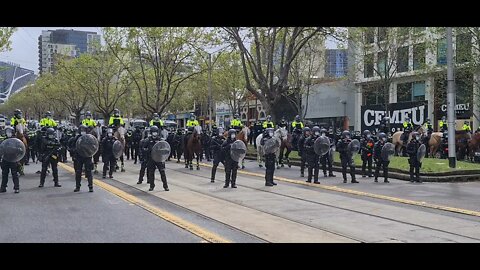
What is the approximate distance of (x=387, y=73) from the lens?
37969mm

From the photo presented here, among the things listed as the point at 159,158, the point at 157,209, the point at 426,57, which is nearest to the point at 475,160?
the point at 426,57

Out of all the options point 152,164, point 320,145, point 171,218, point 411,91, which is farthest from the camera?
point 411,91

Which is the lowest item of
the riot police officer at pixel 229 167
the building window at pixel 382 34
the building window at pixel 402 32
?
the riot police officer at pixel 229 167

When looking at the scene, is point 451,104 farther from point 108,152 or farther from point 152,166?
point 108,152

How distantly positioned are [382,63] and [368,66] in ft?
5.99

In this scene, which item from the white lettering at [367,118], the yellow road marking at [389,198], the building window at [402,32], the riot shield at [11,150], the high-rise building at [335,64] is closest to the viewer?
the yellow road marking at [389,198]

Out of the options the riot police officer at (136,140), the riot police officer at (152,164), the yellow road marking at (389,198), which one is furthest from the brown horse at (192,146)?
the riot police officer at (152,164)

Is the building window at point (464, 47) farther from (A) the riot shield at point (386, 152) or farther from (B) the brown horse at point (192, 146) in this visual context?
(B) the brown horse at point (192, 146)

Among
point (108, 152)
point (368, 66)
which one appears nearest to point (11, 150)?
point (108, 152)

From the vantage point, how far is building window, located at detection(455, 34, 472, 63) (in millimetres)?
27672

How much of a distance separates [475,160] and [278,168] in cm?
924

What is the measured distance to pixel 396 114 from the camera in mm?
44344

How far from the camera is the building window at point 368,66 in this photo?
39.1m

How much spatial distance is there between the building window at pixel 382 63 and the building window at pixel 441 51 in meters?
4.25
